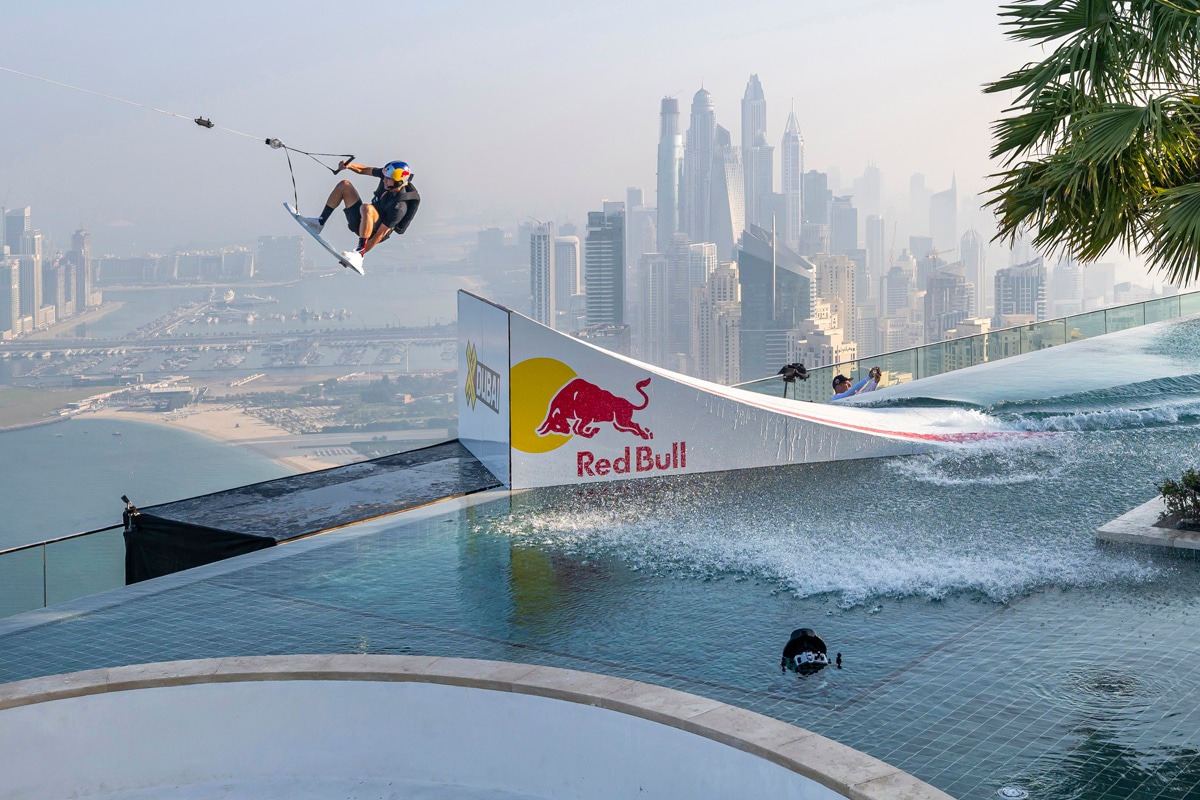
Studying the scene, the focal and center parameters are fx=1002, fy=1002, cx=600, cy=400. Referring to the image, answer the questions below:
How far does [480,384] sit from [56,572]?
270 inches

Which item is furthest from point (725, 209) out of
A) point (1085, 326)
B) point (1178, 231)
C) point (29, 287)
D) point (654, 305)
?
point (1178, 231)

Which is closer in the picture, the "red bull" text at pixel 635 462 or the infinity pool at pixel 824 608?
the infinity pool at pixel 824 608

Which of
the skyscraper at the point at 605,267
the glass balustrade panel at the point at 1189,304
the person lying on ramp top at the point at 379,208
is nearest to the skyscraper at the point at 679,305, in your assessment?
the skyscraper at the point at 605,267

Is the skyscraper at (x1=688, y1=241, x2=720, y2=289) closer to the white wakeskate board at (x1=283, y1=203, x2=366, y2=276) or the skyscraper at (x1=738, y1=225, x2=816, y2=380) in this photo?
the skyscraper at (x1=738, y1=225, x2=816, y2=380)

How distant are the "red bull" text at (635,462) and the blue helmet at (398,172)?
14.1 ft

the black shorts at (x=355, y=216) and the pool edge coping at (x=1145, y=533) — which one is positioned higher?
the black shorts at (x=355, y=216)

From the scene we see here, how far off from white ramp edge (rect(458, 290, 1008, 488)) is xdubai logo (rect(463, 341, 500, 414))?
0.09 ft

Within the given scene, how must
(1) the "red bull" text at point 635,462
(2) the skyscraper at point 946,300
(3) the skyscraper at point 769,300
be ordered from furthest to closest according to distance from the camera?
(3) the skyscraper at point 769,300 < (2) the skyscraper at point 946,300 < (1) the "red bull" text at point 635,462

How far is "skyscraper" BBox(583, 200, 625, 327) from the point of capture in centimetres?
13238

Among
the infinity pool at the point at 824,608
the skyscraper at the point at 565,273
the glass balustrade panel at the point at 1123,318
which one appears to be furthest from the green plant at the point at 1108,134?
the skyscraper at the point at 565,273

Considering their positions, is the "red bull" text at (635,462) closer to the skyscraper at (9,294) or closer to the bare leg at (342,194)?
the bare leg at (342,194)

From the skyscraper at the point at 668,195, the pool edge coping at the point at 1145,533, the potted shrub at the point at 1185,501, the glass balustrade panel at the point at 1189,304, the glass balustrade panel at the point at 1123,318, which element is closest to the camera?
the pool edge coping at the point at 1145,533

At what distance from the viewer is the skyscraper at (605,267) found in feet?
434

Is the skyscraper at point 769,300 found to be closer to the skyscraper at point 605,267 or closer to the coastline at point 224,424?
the skyscraper at point 605,267
